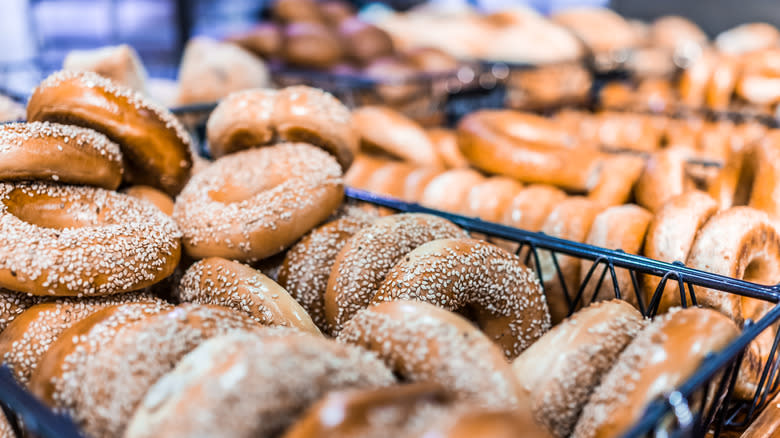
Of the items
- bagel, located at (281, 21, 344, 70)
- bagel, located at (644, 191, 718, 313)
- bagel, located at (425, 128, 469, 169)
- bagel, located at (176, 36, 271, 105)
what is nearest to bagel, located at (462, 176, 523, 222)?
bagel, located at (425, 128, 469, 169)

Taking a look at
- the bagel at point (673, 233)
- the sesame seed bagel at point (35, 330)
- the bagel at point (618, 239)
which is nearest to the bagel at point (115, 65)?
the sesame seed bagel at point (35, 330)

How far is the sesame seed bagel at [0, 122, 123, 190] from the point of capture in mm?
1088

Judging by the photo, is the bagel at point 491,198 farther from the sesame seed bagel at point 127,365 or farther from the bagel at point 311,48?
the bagel at point 311,48

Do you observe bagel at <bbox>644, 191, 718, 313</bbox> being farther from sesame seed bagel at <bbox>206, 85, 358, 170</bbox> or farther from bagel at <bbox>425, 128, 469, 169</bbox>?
bagel at <bbox>425, 128, 469, 169</bbox>

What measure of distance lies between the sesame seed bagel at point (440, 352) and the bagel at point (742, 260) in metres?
0.61

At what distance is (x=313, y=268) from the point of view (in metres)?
1.28

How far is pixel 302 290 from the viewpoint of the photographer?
1.28 m

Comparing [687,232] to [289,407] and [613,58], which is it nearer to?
[289,407]

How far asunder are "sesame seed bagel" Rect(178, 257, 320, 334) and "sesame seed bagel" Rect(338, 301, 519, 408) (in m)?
0.28

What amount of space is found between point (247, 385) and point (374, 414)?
159mm

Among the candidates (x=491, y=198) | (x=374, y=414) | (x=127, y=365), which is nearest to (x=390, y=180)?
(x=491, y=198)

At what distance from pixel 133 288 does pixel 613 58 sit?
3665 millimetres

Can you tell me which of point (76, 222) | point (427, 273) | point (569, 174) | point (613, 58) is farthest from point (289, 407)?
point (613, 58)

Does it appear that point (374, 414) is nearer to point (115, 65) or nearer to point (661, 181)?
point (661, 181)
